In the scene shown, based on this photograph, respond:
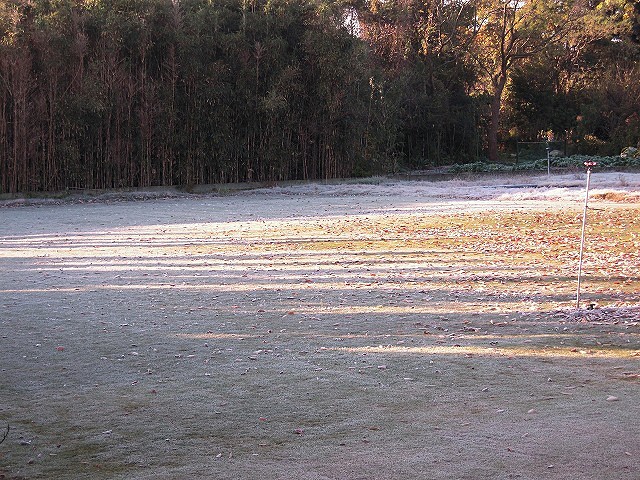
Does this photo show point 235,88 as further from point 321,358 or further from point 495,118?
point 321,358

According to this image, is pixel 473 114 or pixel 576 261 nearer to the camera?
pixel 576 261

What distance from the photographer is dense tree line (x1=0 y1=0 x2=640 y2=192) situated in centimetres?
1772

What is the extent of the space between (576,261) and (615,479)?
5489 mm

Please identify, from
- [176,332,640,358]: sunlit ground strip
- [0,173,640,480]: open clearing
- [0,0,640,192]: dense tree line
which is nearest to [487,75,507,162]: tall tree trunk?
[0,0,640,192]: dense tree line

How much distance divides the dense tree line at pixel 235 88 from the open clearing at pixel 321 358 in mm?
8427

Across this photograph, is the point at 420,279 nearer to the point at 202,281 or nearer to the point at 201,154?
the point at 202,281

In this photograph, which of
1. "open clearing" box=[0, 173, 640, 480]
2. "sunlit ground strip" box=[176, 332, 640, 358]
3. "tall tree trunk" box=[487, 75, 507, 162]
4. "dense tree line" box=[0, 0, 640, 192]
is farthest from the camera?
"tall tree trunk" box=[487, 75, 507, 162]

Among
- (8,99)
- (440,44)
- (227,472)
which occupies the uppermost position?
(440,44)

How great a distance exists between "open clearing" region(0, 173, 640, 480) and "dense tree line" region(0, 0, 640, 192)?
8427 millimetres

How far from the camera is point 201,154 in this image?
19.8m

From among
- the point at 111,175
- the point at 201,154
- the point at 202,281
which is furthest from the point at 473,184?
the point at 202,281

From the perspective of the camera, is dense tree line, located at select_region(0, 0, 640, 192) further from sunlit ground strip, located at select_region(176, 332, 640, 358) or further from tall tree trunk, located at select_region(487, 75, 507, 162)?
sunlit ground strip, located at select_region(176, 332, 640, 358)

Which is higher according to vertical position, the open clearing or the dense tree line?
the dense tree line

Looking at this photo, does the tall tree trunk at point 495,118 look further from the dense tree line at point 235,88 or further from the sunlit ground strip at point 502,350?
the sunlit ground strip at point 502,350
